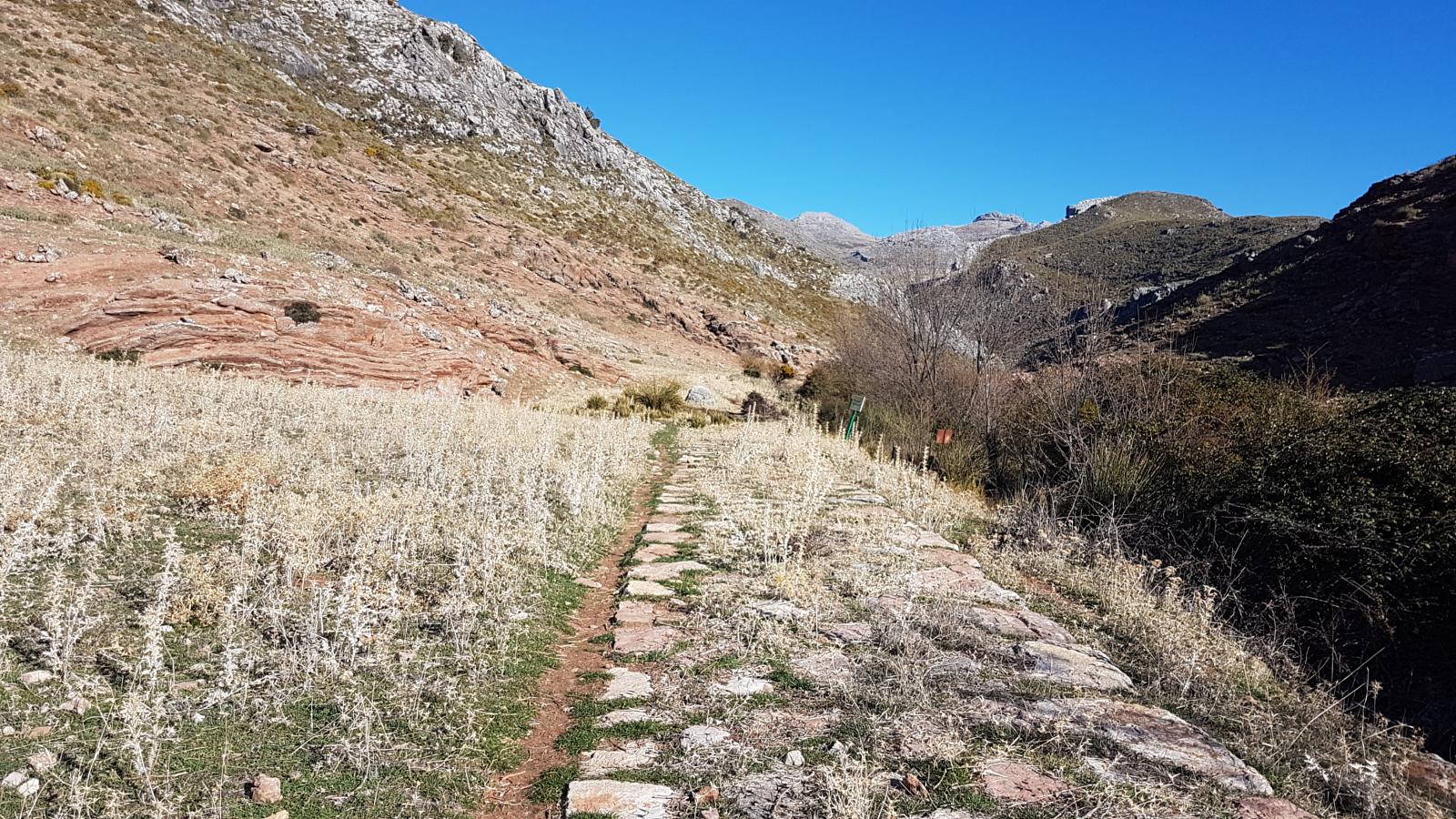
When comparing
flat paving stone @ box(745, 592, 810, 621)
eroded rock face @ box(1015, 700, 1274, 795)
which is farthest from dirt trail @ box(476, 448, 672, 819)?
eroded rock face @ box(1015, 700, 1274, 795)

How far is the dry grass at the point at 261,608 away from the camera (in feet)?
8.44

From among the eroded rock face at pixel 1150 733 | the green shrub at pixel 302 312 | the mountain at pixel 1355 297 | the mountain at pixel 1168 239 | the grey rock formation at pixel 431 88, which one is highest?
the grey rock formation at pixel 431 88

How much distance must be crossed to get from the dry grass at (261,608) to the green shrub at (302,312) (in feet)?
27.5

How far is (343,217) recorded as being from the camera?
29.9 metres

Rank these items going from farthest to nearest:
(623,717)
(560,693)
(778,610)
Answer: (778,610)
(560,693)
(623,717)

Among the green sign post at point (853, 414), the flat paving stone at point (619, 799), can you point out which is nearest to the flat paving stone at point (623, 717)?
the flat paving stone at point (619, 799)

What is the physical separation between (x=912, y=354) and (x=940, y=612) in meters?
10.9

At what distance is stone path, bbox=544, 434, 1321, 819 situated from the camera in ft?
9.05

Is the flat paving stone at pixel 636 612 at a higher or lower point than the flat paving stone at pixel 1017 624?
lower

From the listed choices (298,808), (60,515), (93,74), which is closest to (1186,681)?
(298,808)

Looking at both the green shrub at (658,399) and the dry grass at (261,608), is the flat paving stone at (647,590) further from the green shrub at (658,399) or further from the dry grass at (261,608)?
the green shrub at (658,399)

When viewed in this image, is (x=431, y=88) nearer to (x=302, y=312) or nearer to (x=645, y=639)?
(x=302, y=312)

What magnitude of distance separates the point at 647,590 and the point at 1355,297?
96.0 ft

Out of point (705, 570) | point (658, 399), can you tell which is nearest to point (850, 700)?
point (705, 570)
